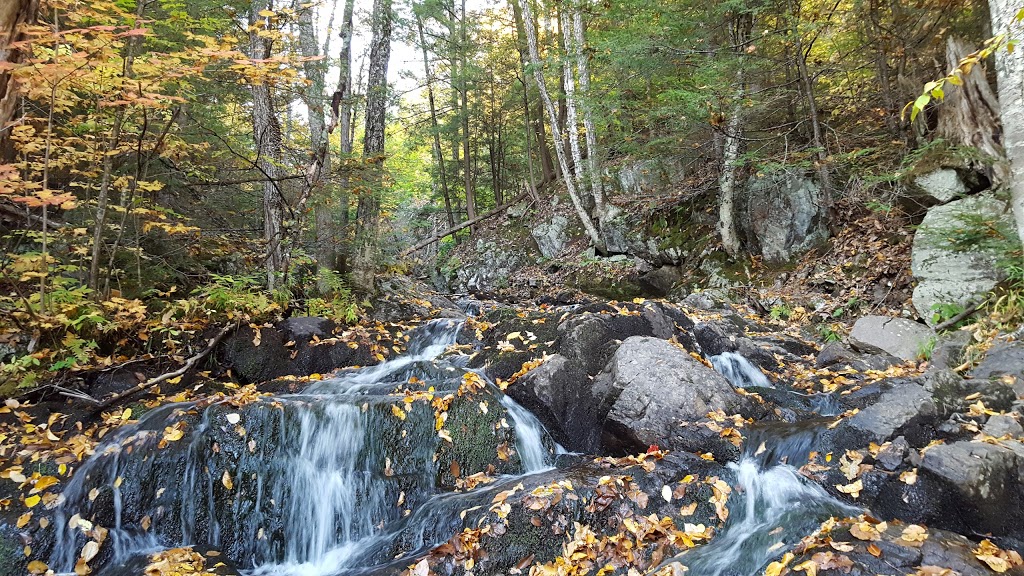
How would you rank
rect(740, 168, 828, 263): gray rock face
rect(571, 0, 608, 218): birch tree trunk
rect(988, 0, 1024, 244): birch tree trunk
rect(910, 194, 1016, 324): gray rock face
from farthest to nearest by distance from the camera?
1. rect(571, 0, 608, 218): birch tree trunk
2. rect(740, 168, 828, 263): gray rock face
3. rect(910, 194, 1016, 324): gray rock face
4. rect(988, 0, 1024, 244): birch tree trunk

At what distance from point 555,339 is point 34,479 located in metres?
5.73

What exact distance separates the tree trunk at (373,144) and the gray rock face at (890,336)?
859 cm

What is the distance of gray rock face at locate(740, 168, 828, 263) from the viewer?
1019cm

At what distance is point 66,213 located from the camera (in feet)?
24.2

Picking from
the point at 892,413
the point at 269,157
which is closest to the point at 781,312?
the point at 892,413

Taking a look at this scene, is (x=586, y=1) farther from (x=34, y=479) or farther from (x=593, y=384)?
(x=34, y=479)

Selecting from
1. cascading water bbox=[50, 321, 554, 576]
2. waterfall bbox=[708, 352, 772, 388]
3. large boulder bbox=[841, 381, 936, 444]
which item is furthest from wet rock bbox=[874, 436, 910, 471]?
cascading water bbox=[50, 321, 554, 576]

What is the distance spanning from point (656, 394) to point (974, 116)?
7.16 meters

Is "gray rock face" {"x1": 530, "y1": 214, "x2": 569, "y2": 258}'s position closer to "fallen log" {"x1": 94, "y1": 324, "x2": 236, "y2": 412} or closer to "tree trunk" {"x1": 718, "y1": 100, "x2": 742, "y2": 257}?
"tree trunk" {"x1": 718, "y1": 100, "x2": 742, "y2": 257}

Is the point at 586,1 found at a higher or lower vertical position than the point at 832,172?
higher

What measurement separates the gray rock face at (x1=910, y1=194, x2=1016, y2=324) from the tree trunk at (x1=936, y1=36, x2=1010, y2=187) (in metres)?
0.54

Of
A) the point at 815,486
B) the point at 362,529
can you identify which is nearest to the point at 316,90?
the point at 362,529

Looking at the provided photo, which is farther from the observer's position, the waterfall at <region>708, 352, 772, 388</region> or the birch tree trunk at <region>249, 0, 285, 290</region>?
the birch tree trunk at <region>249, 0, 285, 290</region>

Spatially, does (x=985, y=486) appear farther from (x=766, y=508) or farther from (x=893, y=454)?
(x=766, y=508)
